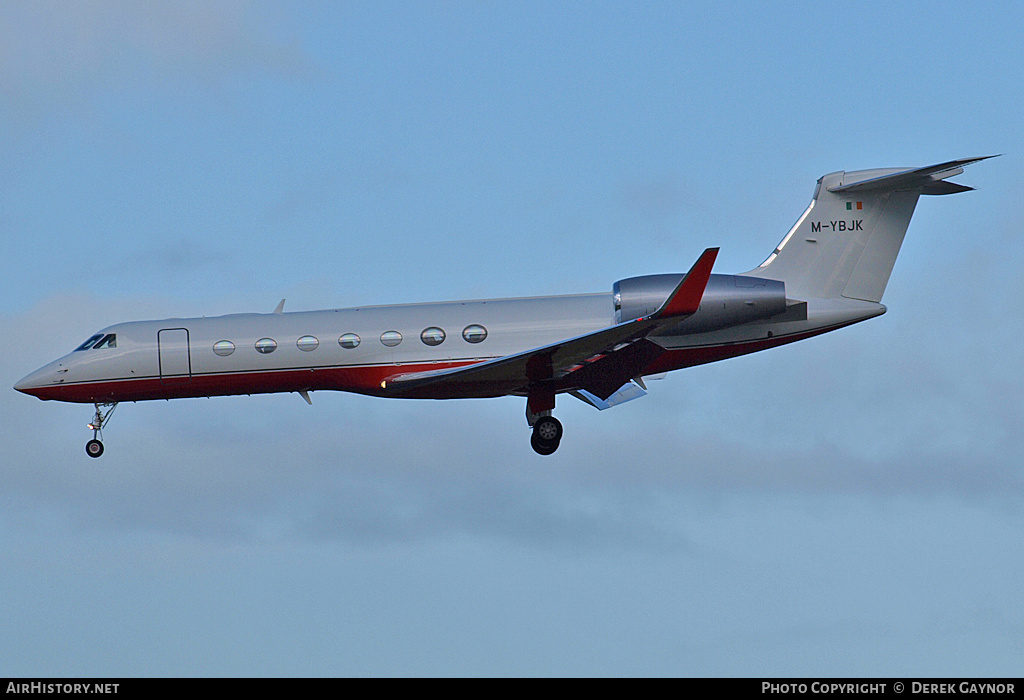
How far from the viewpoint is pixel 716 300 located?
70.0ft

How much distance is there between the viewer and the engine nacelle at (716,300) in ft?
70.2

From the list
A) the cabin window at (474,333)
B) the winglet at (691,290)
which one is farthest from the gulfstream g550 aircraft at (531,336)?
the winglet at (691,290)

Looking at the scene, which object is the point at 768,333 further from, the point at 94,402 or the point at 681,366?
the point at 94,402

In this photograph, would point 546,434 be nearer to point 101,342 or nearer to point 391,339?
point 391,339

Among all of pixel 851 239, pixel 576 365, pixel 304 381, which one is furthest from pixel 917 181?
pixel 304 381

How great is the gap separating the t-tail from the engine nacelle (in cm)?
148

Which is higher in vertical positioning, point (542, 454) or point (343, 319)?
point (343, 319)

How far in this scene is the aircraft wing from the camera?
19734mm

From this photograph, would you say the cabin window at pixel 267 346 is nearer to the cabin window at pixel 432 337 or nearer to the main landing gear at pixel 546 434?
the cabin window at pixel 432 337

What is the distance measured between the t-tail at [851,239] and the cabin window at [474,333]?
5658 mm

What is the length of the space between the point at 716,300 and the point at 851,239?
362 centimetres

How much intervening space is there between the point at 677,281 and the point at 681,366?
5.96ft

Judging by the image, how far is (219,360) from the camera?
22.7 meters
